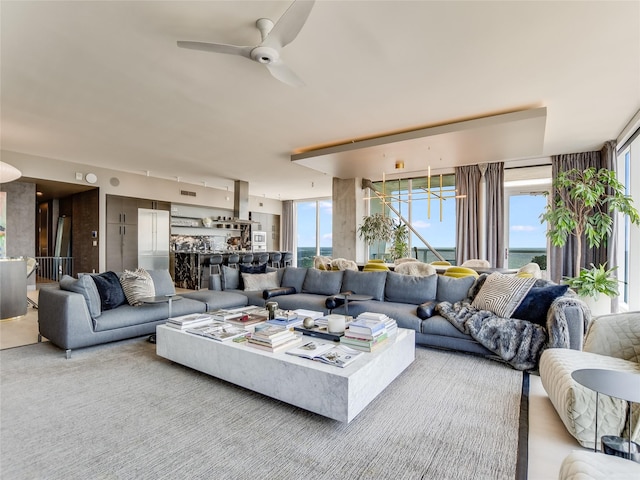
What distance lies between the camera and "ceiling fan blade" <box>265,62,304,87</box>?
108 inches

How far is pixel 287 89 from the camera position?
12.1 feet

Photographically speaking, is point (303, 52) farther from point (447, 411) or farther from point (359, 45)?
point (447, 411)

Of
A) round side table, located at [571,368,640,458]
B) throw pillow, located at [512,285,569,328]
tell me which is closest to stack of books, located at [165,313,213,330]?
round side table, located at [571,368,640,458]

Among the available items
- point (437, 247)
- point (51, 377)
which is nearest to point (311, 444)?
point (51, 377)

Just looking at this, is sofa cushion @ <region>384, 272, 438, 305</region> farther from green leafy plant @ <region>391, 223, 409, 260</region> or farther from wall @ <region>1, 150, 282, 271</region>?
wall @ <region>1, 150, 282, 271</region>

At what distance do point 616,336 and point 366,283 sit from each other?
2627 millimetres

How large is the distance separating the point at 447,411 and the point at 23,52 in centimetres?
467

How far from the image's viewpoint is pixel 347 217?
26.5ft

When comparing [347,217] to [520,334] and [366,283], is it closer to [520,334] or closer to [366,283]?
[366,283]

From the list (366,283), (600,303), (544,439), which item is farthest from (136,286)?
(600,303)

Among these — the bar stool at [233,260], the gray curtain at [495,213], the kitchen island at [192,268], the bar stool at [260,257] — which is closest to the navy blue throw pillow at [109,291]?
the kitchen island at [192,268]

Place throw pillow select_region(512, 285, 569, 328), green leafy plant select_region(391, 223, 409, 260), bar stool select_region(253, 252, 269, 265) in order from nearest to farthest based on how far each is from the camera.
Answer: throw pillow select_region(512, 285, 569, 328) → green leafy plant select_region(391, 223, 409, 260) → bar stool select_region(253, 252, 269, 265)

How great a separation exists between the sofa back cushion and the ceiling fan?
2.97 metres

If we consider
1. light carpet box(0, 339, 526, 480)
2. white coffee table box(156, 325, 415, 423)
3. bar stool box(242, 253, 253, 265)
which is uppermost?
bar stool box(242, 253, 253, 265)
